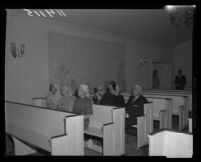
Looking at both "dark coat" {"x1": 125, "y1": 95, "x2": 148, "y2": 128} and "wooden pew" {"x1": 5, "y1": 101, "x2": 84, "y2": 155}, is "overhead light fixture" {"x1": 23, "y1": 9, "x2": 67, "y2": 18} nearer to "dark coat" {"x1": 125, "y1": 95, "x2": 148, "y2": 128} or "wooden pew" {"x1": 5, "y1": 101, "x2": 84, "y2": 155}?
"wooden pew" {"x1": 5, "y1": 101, "x2": 84, "y2": 155}

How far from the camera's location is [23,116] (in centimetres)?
410

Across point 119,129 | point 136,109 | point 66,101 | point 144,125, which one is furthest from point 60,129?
point 144,125

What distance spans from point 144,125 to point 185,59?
8209 millimetres

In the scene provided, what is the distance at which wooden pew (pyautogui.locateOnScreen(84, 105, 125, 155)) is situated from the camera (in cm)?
360

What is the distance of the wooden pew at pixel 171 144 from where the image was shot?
258 centimetres

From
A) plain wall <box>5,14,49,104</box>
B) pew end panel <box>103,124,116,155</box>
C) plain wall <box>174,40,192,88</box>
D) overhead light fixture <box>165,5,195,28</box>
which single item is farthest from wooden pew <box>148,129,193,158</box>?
plain wall <box>174,40,192,88</box>

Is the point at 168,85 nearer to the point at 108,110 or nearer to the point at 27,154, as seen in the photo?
the point at 108,110

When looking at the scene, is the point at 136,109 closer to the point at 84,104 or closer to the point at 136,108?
the point at 136,108

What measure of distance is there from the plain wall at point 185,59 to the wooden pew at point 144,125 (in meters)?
7.60

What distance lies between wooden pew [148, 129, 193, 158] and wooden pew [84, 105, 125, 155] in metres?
1.11

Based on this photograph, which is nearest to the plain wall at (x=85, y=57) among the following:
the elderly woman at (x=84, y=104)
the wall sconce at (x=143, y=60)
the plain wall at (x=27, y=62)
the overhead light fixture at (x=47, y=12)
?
the plain wall at (x=27, y=62)

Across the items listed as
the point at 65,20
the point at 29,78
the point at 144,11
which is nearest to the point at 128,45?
the point at 144,11

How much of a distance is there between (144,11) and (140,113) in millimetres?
3278

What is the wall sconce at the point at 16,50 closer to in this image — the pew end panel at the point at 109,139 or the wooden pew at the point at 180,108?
the pew end panel at the point at 109,139
